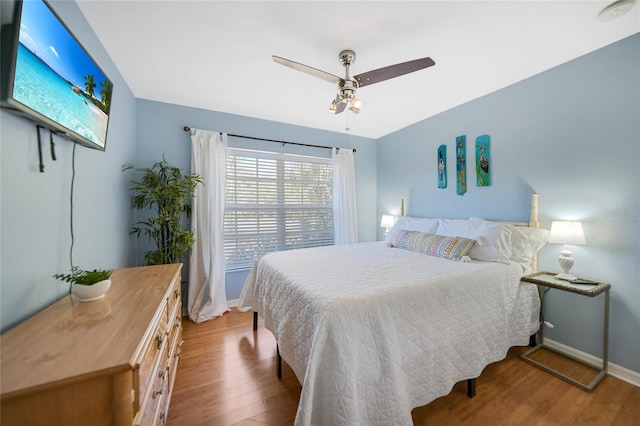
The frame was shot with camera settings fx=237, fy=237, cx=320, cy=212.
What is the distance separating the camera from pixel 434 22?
1597 mm

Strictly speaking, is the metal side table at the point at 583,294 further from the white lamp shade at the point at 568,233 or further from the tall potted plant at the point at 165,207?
the tall potted plant at the point at 165,207

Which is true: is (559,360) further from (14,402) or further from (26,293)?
(26,293)

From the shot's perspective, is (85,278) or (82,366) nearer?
(82,366)

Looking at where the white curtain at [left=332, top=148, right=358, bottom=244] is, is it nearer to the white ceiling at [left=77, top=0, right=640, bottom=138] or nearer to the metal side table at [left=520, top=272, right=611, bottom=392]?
the white ceiling at [left=77, top=0, right=640, bottom=138]

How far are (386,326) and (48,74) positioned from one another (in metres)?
1.94

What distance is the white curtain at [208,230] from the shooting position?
2.83 meters

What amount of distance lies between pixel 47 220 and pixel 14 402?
852 millimetres

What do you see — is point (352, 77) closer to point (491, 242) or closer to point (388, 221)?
point (491, 242)

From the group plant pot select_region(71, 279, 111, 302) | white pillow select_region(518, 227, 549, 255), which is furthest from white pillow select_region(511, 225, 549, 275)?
plant pot select_region(71, 279, 111, 302)

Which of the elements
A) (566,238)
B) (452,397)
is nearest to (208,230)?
(452,397)

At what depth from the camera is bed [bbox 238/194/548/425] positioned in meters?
1.14

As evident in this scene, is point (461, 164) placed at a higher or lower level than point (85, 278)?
higher

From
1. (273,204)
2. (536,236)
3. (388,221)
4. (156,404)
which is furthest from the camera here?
(388,221)

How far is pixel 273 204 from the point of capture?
346cm
